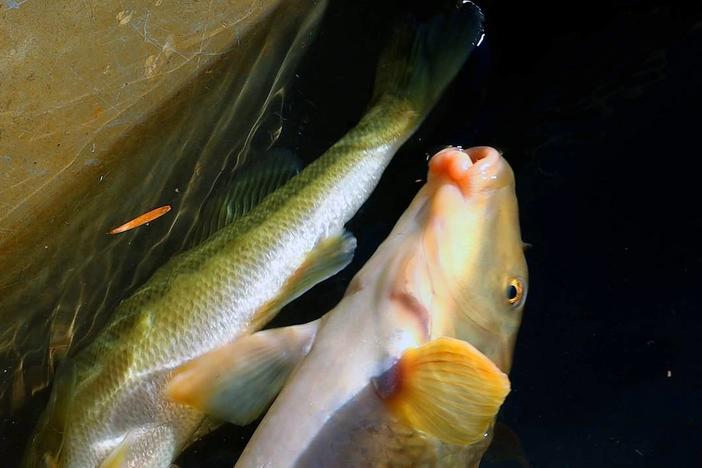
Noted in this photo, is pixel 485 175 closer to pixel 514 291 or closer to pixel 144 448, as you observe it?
pixel 514 291

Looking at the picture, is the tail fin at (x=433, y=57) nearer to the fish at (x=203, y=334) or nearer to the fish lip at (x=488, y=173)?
the fish at (x=203, y=334)

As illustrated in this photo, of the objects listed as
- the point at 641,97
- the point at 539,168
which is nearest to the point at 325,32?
the point at 539,168

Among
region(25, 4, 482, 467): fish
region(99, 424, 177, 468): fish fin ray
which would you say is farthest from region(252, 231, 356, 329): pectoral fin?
region(99, 424, 177, 468): fish fin ray

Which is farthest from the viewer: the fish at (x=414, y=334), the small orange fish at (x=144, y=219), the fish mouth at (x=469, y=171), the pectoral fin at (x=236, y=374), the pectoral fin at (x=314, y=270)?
the small orange fish at (x=144, y=219)

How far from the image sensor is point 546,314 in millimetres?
2648

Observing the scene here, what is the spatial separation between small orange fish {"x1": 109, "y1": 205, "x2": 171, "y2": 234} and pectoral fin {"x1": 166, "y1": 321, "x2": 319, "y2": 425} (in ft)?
2.50

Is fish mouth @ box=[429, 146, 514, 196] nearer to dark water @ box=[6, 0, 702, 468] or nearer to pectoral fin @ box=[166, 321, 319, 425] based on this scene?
pectoral fin @ box=[166, 321, 319, 425]

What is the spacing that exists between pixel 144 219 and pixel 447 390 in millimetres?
1481

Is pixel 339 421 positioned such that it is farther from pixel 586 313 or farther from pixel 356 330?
pixel 586 313

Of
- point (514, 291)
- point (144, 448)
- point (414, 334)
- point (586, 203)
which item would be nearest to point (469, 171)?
point (514, 291)

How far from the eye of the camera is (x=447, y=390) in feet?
5.83

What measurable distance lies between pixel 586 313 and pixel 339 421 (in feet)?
3.59

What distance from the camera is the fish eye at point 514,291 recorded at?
2.04m

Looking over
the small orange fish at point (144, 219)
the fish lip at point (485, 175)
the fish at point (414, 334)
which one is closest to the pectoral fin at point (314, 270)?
the fish at point (414, 334)
